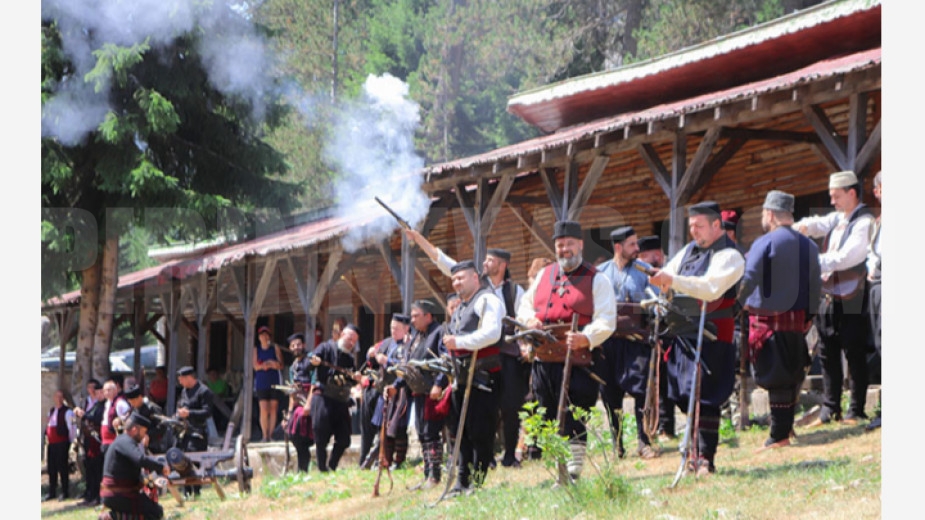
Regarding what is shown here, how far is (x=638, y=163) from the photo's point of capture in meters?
14.7

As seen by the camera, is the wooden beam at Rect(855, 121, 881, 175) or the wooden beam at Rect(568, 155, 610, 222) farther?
the wooden beam at Rect(568, 155, 610, 222)

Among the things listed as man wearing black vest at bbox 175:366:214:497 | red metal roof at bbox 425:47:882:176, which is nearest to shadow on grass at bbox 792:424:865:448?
red metal roof at bbox 425:47:882:176

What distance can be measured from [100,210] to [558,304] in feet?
51.4

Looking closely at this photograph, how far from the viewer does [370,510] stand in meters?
8.92

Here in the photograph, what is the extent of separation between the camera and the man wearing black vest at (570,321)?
7488 mm

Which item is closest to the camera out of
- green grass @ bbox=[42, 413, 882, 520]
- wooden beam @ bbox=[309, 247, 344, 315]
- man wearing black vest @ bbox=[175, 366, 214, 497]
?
green grass @ bbox=[42, 413, 882, 520]

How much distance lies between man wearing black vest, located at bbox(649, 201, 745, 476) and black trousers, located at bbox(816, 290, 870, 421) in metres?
1.66

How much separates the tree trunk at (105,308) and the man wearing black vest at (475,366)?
48.1 feet

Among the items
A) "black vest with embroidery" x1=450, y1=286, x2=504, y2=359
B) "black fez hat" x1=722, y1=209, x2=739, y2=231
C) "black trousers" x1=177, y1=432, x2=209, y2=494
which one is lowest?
"black trousers" x1=177, y1=432, x2=209, y2=494

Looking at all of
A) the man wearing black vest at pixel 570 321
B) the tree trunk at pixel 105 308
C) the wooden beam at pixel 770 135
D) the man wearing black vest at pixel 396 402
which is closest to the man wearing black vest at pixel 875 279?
the man wearing black vest at pixel 570 321

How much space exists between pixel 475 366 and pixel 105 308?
15200 mm

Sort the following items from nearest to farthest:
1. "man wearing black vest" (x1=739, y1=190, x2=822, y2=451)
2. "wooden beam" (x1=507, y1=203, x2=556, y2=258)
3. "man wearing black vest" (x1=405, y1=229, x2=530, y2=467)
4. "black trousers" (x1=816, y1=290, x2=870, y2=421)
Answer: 1. "man wearing black vest" (x1=739, y1=190, x2=822, y2=451)
2. "black trousers" (x1=816, y1=290, x2=870, y2=421)
3. "man wearing black vest" (x1=405, y1=229, x2=530, y2=467)
4. "wooden beam" (x1=507, y1=203, x2=556, y2=258)

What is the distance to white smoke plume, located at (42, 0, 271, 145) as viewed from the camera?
20469 mm

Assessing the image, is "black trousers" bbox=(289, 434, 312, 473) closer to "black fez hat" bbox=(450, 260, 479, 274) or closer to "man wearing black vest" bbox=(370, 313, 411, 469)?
"man wearing black vest" bbox=(370, 313, 411, 469)
